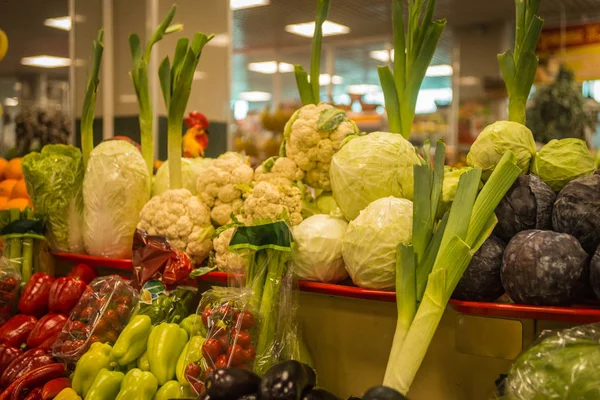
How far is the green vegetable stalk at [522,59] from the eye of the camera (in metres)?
1.76

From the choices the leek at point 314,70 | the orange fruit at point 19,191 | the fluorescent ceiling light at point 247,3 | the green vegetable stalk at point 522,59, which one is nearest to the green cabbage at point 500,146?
the green vegetable stalk at point 522,59

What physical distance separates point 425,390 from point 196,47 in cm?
149

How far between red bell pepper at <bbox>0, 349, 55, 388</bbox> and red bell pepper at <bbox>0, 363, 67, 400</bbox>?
2.4 inches

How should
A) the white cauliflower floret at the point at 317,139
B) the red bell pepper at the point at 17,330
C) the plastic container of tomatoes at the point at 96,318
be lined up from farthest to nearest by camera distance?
1. the red bell pepper at the point at 17,330
2. the white cauliflower floret at the point at 317,139
3. the plastic container of tomatoes at the point at 96,318

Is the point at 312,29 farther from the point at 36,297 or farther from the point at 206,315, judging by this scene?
the point at 206,315

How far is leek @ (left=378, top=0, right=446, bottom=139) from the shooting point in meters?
1.93

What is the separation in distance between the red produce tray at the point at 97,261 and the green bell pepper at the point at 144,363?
507 mm

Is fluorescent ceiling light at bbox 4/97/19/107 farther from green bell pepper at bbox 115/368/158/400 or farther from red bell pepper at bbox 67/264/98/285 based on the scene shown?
green bell pepper at bbox 115/368/158/400

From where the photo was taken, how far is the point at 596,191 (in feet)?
4.80

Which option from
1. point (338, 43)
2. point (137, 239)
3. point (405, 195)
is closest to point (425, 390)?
point (405, 195)

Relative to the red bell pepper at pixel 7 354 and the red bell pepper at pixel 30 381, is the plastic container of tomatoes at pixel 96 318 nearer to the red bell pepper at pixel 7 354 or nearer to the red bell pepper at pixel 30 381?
the red bell pepper at pixel 30 381

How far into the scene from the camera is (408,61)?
6.44ft

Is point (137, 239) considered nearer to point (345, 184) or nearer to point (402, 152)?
point (345, 184)

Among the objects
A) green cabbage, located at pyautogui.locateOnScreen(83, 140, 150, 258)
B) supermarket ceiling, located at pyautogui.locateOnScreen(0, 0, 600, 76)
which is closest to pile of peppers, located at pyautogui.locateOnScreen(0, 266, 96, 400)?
green cabbage, located at pyautogui.locateOnScreen(83, 140, 150, 258)
